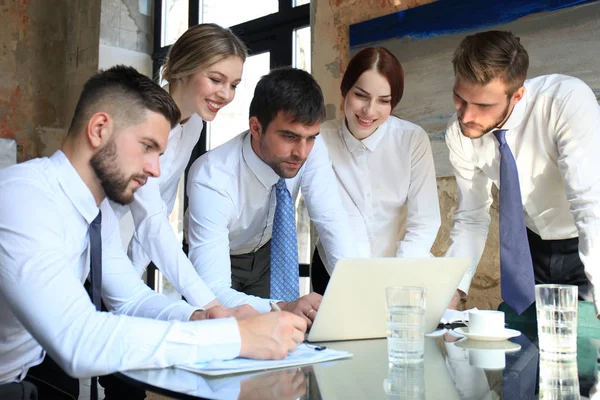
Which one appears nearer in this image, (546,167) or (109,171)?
(109,171)

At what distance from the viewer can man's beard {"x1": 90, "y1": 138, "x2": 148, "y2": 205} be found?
1354 mm

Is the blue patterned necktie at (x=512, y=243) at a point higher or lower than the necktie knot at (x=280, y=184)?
lower

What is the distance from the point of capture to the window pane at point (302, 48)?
13.6ft

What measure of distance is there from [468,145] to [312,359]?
4.17 ft

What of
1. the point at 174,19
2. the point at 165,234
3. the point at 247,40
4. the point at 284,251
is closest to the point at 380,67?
the point at 284,251

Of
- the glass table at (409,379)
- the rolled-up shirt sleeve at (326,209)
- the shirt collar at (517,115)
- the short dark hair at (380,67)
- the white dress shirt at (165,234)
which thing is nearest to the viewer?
the glass table at (409,379)

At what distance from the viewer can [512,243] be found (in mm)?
1893

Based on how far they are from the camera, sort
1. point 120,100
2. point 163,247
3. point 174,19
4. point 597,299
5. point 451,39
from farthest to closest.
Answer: point 174,19 → point 451,39 → point 163,247 → point 597,299 → point 120,100

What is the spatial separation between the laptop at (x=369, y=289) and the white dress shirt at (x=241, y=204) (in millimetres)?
603

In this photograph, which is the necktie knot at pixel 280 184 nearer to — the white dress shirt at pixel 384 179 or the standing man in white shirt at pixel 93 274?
the white dress shirt at pixel 384 179

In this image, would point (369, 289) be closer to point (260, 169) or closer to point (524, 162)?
point (260, 169)

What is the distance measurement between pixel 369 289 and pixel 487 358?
25cm

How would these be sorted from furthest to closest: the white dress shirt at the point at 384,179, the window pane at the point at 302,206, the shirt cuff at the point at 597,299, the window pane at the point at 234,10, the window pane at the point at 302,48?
the window pane at the point at 234,10, the window pane at the point at 302,48, the window pane at the point at 302,206, the white dress shirt at the point at 384,179, the shirt cuff at the point at 597,299

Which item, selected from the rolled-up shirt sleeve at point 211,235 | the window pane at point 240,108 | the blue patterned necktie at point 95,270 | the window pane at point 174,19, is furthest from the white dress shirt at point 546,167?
the window pane at point 174,19
